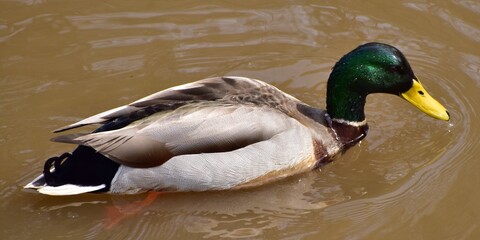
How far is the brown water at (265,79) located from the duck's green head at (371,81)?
34 cm

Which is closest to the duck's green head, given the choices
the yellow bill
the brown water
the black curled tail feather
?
the yellow bill

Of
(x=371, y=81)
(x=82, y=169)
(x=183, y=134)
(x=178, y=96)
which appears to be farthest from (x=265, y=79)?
(x=82, y=169)

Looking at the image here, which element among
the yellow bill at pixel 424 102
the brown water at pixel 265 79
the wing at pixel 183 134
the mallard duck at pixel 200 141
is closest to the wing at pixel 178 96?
the mallard duck at pixel 200 141

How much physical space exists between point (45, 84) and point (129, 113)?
1.47 metres

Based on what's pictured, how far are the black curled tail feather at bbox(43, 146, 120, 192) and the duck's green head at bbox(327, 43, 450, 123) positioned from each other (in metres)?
1.95

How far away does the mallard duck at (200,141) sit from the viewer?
242 inches

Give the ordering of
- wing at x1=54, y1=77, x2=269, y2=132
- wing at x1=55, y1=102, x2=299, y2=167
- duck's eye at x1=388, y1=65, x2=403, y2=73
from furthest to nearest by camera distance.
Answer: duck's eye at x1=388, y1=65, x2=403, y2=73 → wing at x1=54, y1=77, x2=269, y2=132 → wing at x1=55, y1=102, x2=299, y2=167

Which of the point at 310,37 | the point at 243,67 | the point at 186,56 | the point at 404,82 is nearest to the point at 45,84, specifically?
the point at 186,56

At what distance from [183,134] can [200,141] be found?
0.45 ft

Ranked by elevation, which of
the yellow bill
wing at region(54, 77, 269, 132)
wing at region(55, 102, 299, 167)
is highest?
wing at region(54, 77, 269, 132)

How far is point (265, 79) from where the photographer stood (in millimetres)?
7660

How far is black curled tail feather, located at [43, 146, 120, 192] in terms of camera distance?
616cm

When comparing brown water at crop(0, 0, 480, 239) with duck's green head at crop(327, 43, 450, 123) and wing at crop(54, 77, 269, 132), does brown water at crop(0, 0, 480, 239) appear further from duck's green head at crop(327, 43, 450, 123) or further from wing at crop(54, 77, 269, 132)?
wing at crop(54, 77, 269, 132)

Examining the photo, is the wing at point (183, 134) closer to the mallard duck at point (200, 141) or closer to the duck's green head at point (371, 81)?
the mallard duck at point (200, 141)
